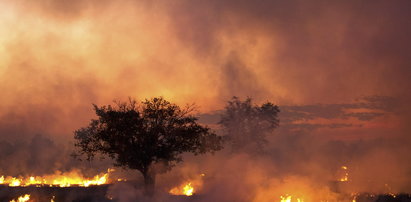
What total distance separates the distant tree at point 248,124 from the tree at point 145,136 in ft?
118

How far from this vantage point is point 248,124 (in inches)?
3172

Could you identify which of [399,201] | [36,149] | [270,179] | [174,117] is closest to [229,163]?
[270,179]

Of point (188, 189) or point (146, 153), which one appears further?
point (188, 189)

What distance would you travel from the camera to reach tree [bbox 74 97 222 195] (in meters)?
40.8

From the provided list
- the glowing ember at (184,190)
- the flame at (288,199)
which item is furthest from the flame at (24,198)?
the flame at (288,199)

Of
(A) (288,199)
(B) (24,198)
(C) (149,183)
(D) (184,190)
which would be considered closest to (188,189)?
(D) (184,190)

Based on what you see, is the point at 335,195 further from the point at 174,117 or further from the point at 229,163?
the point at 229,163

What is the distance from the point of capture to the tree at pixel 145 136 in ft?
134

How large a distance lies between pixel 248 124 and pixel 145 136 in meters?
41.8

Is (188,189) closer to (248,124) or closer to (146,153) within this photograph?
(146,153)

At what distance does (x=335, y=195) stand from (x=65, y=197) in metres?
26.6

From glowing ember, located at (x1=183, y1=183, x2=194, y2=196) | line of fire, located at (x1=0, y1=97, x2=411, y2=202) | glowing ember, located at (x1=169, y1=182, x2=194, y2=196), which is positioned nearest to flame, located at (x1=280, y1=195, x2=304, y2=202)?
line of fire, located at (x1=0, y1=97, x2=411, y2=202)

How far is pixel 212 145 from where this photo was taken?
147ft

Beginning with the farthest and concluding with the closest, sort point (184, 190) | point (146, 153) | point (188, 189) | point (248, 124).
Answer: point (248, 124), point (188, 189), point (184, 190), point (146, 153)
